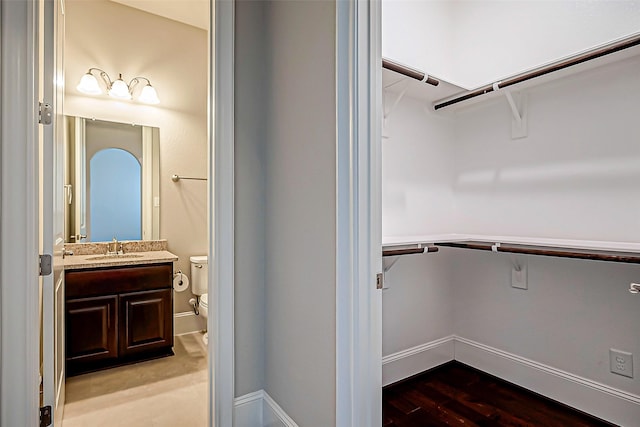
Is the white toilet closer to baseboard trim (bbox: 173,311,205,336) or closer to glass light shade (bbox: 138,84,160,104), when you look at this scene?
baseboard trim (bbox: 173,311,205,336)

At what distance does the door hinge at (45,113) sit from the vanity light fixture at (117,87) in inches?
59.0

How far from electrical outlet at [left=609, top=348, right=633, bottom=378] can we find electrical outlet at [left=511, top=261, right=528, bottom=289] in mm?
498

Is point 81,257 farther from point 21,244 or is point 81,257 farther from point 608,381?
point 608,381

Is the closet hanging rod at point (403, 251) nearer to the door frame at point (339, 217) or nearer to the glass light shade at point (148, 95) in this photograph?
the door frame at point (339, 217)

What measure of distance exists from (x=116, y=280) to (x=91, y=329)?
35 centimetres

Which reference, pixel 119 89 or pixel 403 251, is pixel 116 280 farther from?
pixel 403 251

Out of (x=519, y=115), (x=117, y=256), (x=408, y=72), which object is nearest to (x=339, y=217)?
(x=408, y=72)

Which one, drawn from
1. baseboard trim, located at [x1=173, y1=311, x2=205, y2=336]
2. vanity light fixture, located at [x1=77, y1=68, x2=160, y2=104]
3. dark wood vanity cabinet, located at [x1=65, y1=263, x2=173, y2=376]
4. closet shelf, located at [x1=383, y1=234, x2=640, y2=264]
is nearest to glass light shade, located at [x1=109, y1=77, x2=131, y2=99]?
vanity light fixture, located at [x1=77, y1=68, x2=160, y2=104]

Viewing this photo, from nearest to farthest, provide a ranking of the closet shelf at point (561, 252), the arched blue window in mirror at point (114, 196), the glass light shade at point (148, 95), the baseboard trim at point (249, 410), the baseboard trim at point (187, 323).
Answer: the closet shelf at point (561, 252), the baseboard trim at point (249, 410), the arched blue window in mirror at point (114, 196), the glass light shade at point (148, 95), the baseboard trim at point (187, 323)

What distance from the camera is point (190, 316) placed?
318cm

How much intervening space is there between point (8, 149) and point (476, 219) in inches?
96.2

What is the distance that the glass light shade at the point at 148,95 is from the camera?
2910 mm

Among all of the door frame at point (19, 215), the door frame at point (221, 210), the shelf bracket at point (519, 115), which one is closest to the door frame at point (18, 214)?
the door frame at point (19, 215)

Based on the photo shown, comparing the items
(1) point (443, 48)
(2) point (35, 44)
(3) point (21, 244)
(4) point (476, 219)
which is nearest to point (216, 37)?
(2) point (35, 44)
